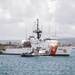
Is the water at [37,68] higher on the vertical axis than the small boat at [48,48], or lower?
lower

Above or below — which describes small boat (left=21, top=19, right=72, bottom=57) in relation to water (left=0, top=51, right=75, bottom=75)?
above

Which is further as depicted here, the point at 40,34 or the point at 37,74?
the point at 40,34

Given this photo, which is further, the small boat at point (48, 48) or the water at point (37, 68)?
the small boat at point (48, 48)

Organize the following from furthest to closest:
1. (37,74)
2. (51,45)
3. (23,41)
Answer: (23,41)
(51,45)
(37,74)

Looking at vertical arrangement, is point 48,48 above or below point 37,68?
above

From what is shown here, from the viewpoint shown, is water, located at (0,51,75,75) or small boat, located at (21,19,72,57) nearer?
water, located at (0,51,75,75)

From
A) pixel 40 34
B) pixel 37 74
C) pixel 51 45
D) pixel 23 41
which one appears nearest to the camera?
pixel 37 74

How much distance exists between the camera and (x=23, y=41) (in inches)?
6033

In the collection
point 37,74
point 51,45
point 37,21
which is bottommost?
point 37,74

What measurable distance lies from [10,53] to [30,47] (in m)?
12.0

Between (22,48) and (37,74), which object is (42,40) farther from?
(37,74)

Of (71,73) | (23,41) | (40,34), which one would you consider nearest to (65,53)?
(40,34)

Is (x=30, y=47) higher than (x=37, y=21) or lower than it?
lower

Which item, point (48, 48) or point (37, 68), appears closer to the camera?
point (37, 68)
